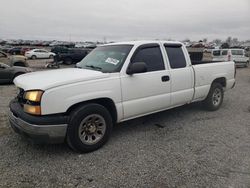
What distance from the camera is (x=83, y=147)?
3447mm

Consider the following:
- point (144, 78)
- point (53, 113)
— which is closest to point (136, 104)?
point (144, 78)

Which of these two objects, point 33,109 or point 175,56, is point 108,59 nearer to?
point 175,56

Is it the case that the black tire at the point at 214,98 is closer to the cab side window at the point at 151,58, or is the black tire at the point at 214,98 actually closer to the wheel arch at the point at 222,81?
the wheel arch at the point at 222,81

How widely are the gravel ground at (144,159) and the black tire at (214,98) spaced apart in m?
0.97

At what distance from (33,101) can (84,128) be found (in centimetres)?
88

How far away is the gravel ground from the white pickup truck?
37 centimetres

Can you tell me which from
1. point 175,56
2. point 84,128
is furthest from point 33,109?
point 175,56

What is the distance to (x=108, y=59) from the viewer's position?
4148 millimetres

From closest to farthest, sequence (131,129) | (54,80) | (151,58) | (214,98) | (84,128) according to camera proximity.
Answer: (54,80), (84,128), (151,58), (131,129), (214,98)

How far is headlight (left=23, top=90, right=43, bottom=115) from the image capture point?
3033 millimetres

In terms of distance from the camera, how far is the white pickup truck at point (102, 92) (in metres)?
3.12

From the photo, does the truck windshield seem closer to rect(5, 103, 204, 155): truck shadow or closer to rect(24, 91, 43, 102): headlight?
rect(24, 91, 43, 102): headlight

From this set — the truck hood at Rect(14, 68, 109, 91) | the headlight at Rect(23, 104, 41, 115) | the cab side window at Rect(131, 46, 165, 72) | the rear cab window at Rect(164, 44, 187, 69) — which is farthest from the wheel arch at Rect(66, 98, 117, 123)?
the rear cab window at Rect(164, 44, 187, 69)

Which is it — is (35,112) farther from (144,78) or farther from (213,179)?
(213,179)
